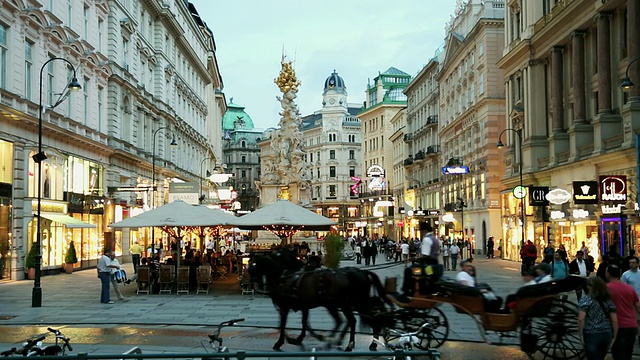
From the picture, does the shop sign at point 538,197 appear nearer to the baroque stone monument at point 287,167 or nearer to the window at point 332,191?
the baroque stone monument at point 287,167

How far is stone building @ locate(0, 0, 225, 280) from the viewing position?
32.2m

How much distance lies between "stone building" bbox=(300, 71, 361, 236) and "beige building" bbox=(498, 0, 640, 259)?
9415 cm

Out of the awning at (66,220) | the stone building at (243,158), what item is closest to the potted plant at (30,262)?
the awning at (66,220)

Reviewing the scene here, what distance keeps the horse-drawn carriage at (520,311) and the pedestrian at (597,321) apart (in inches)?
54.5

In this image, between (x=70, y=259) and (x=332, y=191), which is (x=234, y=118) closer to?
(x=332, y=191)

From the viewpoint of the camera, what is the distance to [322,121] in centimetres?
15062

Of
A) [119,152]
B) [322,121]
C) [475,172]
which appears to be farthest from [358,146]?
[119,152]

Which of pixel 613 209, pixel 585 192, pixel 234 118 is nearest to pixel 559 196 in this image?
pixel 585 192

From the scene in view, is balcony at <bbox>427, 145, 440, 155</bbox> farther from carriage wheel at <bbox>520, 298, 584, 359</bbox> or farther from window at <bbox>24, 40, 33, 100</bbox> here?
carriage wheel at <bbox>520, 298, 584, 359</bbox>

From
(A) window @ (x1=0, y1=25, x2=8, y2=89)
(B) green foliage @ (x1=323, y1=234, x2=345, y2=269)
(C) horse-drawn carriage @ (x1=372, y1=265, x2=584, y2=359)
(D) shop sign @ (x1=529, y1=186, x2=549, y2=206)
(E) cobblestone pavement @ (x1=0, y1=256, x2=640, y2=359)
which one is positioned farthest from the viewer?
(D) shop sign @ (x1=529, y1=186, x2=549, y2=206)

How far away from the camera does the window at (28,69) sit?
33125 mm

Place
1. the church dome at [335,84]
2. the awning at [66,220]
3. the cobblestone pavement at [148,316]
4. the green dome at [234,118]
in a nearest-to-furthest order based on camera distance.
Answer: the cobblestone pavement at [148,316] < the awning at [66,220] < the church dome at [335,84] < the green dome at [234,118]

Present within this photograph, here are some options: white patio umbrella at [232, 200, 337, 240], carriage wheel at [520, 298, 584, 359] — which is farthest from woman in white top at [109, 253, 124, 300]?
carriage wheel at [520, 298, 584, 359]

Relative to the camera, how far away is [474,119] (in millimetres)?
62875
